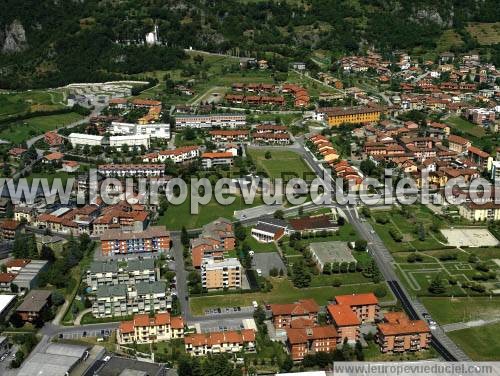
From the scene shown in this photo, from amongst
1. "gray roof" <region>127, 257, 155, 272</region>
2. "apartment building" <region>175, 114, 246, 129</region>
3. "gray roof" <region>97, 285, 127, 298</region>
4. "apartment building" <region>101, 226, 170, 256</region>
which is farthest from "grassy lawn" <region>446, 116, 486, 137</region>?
"gray roof" <region>97, 285, 127, 298</region>

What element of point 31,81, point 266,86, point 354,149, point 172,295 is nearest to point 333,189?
point 354,149

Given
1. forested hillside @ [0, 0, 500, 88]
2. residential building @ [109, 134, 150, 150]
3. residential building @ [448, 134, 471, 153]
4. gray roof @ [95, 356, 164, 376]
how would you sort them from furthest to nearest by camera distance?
forested hillside @ [0, 0, 500, 88]
residential building @ [109, 134, 150, 150]
residential building @ [448, 134, 471, 153]
gray roof @ [95, 356, 164, 376]

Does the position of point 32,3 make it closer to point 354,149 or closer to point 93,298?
point 354,149

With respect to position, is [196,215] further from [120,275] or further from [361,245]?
[361,245]

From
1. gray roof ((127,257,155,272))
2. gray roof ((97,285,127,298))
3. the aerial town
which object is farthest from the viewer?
gray roof ((127,257,155,272))

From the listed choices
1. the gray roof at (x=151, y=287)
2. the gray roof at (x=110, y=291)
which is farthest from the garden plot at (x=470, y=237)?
the gray roof at (x=110, y=291)

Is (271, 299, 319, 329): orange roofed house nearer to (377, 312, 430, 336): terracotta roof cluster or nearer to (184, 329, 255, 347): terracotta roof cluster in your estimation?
(184, 329, 255, 347): terracotta roof cluster

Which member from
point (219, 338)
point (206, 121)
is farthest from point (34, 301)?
point (206, 121)
